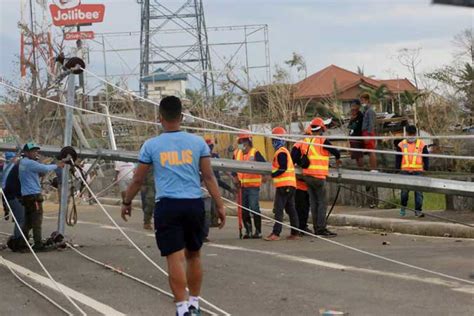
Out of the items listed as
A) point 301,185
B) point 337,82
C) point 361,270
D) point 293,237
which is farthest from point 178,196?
point 337,82

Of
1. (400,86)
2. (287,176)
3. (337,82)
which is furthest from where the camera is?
(337,82)

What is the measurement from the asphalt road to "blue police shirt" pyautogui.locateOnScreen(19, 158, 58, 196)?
3.81 feet

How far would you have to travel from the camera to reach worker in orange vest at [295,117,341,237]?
510 inches

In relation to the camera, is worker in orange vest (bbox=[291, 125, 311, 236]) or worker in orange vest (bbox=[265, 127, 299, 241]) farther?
worker in orange vest (bbox=[291, 125, 311, 236])

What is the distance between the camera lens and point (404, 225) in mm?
13992

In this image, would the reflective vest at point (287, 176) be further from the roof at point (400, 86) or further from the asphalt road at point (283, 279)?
the roof at point (400, 86)

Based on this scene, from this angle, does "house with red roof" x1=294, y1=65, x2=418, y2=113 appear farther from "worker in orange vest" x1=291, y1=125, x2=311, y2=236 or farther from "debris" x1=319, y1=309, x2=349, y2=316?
"debris" x1=319, y1=309, x2=349, y2=316

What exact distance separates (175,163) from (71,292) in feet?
9.78

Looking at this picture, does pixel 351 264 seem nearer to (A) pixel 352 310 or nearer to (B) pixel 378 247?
(B) pixel 378 247

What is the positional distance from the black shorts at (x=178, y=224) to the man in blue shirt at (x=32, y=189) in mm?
6504

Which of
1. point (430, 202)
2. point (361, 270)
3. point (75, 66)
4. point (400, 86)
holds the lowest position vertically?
point (430, 202)

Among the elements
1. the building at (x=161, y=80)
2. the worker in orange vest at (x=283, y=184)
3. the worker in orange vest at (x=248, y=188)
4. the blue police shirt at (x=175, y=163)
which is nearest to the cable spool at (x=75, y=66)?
the worker in orange vest at (x=248, y=188)

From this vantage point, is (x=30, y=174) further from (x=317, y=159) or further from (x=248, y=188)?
(x=317, y=159)

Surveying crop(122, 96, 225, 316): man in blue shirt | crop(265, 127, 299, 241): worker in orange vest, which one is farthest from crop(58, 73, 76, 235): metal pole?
crop(122, 96, 225, 316): man in blue shirt
